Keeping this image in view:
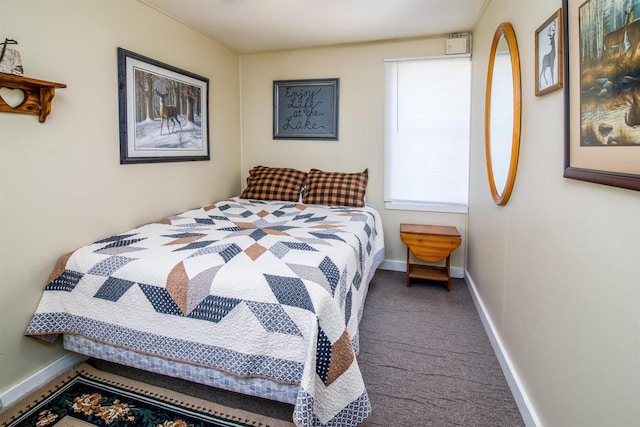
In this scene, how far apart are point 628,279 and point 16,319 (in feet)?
8.31

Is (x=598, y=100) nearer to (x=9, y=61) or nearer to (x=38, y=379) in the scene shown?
(x=9, y=61)

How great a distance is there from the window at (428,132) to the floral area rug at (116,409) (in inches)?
103

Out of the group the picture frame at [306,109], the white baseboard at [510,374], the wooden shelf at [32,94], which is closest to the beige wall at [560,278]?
the white baseboard at [510,374]

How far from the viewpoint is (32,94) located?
1.81m

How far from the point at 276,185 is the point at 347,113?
1.07 metres

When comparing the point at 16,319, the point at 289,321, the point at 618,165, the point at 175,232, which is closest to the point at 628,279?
the point at 618,165

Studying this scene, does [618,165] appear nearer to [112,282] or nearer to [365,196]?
[112,282]

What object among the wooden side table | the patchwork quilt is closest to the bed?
the patchwork quilt

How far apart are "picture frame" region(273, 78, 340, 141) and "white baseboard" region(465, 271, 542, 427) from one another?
2.24 metres

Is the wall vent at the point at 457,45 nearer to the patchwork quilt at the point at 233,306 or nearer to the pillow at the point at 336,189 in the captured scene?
the pillow at the point at 336,189

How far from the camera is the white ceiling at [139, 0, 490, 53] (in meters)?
2.70

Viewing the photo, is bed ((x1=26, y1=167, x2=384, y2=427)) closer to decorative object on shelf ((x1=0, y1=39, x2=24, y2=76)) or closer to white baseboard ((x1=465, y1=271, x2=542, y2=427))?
white baseboard ((x1=465, y1=271, x2=542, y2=427))

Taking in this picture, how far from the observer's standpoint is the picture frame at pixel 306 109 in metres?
3.75

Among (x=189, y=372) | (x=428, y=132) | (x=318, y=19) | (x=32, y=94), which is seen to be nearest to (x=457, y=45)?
(x=428, y=132)
